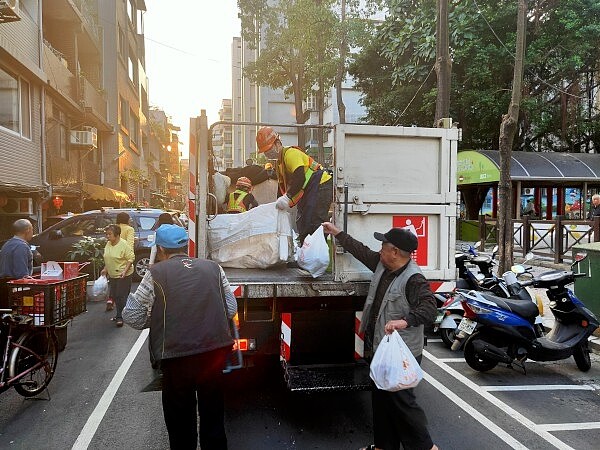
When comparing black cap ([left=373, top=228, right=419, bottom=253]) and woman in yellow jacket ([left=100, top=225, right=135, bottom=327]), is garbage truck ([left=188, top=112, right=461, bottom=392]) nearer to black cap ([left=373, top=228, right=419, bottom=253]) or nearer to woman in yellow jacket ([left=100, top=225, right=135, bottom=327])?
black cap ([left=373, top=228, right=419, bottom=253])

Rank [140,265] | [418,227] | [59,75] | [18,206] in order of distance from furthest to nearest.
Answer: [59,75] < [18,206] < [140,265] < [418,227]

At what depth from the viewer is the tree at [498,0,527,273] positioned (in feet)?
31.9

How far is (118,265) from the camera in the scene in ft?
25.6

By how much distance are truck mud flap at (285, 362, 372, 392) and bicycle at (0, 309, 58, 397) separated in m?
2.37

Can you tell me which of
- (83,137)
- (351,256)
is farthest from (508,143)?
(83,137)

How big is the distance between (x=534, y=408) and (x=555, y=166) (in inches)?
692

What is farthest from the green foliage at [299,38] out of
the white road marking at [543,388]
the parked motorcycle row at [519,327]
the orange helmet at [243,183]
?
the white road marking at [543,388]

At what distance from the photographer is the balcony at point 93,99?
66.1 ft

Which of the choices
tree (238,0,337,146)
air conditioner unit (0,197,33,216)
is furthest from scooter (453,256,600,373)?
tree (238,0,337,146)

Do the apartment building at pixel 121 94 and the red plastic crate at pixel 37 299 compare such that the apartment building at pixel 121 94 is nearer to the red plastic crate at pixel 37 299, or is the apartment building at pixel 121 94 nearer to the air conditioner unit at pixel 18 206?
the air conditioner unit at pixel 18 206

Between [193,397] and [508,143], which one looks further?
[508,143]

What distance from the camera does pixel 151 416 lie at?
4465 mm

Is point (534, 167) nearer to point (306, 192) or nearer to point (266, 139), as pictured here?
point (266, 139)

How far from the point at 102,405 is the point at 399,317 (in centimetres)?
300
